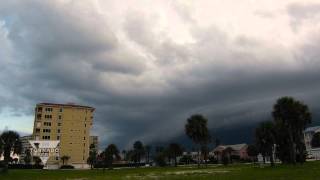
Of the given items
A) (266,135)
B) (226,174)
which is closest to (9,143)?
(266,135)

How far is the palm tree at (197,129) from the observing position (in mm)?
144500

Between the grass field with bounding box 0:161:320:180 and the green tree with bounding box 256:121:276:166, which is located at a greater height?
the green tree with bounding box 256:121:276:166

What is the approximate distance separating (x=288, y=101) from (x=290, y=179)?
6587cm

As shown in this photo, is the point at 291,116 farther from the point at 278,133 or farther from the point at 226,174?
the point at 226,174

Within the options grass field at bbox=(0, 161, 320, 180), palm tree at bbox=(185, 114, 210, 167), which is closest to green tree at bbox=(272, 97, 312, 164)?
grass field at bbox=(0, 161, 320, 180)

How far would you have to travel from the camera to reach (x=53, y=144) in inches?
6122

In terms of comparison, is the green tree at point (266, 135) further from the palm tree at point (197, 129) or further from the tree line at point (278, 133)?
the palm tree at point (197, 129)

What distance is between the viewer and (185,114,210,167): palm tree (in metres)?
144

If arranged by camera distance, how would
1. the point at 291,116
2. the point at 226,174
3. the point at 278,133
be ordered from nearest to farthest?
the point at 226,174
the point at 291,116
the point at 278,133

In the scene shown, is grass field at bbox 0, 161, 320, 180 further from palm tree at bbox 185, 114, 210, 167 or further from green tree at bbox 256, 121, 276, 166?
palm tree at bbox 185, 114, 210, 167

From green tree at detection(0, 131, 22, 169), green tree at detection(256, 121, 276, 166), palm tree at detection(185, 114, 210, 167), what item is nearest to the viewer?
green tree at detection(256, 121, 276, 166)

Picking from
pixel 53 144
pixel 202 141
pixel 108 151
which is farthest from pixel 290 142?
pixel 108 151

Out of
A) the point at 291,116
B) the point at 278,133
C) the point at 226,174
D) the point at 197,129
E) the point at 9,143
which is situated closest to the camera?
the point at 226,174

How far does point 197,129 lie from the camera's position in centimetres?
14438
